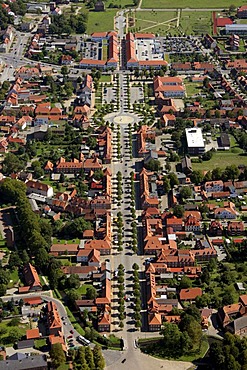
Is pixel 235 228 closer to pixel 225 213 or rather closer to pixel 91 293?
pixel 225 213

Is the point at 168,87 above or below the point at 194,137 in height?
above

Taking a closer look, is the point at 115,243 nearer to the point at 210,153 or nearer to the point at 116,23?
the point at 210,153

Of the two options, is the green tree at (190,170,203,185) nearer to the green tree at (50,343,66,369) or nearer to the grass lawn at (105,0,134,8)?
the green tree at (50,343,66,369)

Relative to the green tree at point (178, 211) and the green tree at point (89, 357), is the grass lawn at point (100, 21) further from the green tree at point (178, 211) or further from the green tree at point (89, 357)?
the green tree at point (89, 357)

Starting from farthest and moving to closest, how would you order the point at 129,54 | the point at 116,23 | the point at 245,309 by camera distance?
1. the point at 116,23
2. the point at 129,54
3. the point at 245,309

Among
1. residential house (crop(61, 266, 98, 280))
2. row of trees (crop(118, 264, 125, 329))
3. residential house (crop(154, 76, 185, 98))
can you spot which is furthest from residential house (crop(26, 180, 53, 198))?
residential house (crop(154, 76, 185, 98))

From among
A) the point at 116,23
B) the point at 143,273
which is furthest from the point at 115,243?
the point at 116,23

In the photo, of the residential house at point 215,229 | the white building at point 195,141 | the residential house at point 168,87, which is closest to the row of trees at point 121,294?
the residential house at point 215,229

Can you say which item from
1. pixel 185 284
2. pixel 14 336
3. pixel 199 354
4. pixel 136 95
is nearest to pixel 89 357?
pixel 14 336
